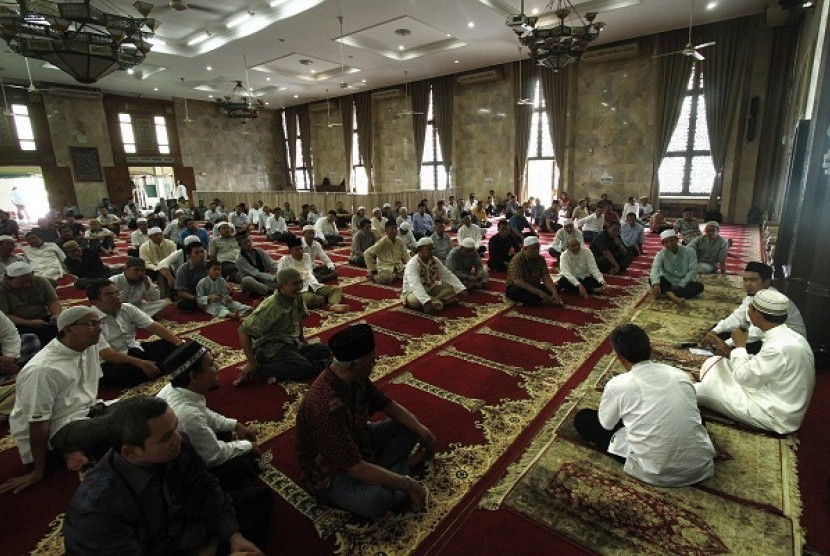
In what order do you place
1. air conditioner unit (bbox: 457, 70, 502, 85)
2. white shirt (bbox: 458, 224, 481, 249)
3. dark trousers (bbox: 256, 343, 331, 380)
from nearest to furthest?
1. dark trousers (bbox: 256, 343, 331, 380)
2. white shirt (bbox: 458, 224, 481, 249)
3. air conditioner unit (bbox: 457, 70, 502, 85)

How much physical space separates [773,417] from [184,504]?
2.54 m

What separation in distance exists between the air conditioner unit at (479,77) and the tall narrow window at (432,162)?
1390 mm

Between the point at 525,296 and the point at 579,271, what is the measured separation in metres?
0.84

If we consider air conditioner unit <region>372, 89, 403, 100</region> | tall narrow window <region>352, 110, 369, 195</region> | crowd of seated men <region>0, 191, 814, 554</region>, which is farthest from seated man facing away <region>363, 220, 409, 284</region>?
tall narrow window <region>352, 110, 369, 195</region>

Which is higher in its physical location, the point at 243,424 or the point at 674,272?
the point at 674,272

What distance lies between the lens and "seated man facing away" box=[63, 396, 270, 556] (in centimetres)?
108

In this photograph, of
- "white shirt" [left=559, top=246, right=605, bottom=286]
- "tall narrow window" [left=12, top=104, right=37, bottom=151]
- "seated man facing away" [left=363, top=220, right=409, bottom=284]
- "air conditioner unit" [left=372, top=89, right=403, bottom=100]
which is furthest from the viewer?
"air conditioner unit" [left=372, top=89, right=403, bottom=100]

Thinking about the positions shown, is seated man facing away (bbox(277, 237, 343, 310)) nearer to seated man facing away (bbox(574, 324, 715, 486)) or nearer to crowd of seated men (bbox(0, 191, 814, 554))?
crowd of seated men (bbox(0, 191, 814, 554))

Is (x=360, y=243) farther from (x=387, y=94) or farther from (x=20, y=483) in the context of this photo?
(x=387, y=94)

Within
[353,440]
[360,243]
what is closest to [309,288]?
[360,243]

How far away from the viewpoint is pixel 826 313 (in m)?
3.00

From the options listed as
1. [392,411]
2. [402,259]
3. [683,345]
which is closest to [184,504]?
[392,411]

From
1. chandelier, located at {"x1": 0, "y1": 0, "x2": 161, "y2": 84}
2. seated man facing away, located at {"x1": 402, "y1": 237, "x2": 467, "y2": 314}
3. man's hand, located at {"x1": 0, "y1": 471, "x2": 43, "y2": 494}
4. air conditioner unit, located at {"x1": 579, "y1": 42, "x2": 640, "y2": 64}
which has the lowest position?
man's hand, located at {"x1": 0, "y1": 471, "x2": 43, "y2": 494}

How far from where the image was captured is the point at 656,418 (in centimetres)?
172
